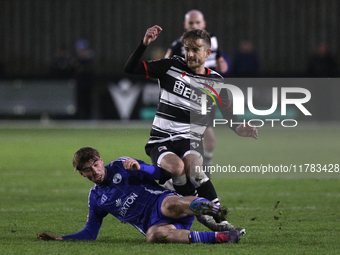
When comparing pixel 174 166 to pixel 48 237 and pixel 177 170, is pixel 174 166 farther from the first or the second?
pixel 48 237

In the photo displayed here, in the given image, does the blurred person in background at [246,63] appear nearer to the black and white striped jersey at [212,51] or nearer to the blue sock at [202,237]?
the black and white striped jersey at [212,51]

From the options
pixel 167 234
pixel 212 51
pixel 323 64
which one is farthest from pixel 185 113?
pixel 323 64

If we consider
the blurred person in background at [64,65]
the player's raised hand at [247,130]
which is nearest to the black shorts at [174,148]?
the player's raised hand at [247,130]

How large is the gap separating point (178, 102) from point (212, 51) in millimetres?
3336

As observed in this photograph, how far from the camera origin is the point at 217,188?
9930 millimetres

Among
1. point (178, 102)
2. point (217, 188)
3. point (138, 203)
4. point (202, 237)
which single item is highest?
point (178, 102)

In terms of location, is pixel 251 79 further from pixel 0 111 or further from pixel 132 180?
pixel 132 180

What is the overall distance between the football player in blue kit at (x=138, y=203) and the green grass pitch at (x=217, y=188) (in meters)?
0.11

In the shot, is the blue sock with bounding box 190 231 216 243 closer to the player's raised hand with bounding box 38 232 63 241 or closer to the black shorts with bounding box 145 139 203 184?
the black shorts with bounding box 145 139 203 184

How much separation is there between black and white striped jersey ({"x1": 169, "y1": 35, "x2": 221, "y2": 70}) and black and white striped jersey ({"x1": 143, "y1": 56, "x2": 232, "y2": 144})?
2928 mm

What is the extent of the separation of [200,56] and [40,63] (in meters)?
19.1

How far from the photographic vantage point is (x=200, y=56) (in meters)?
6.26

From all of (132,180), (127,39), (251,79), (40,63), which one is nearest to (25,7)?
(40,63)

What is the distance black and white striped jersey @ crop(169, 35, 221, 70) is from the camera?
9336 millimetres
